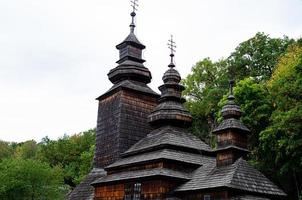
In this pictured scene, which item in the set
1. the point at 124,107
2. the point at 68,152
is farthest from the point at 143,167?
the point at 68,152

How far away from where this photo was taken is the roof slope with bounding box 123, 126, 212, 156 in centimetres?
2581

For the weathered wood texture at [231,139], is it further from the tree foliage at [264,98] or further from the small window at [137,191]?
the small window at [137,191]

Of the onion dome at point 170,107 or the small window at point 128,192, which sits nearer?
the small window at point 128,192

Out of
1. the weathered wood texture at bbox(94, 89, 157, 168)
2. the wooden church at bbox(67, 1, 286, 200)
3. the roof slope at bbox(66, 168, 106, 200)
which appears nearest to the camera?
the wooden church at bbox(67, 1, 286, 200)

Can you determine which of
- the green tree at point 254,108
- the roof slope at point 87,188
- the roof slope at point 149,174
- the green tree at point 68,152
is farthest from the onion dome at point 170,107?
the green tree at point 68,152

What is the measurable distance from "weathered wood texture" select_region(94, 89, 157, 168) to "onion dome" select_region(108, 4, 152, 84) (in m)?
1.49

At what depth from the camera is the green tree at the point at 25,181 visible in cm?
3409

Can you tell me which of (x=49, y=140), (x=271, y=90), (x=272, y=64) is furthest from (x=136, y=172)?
(x=49, y=140)

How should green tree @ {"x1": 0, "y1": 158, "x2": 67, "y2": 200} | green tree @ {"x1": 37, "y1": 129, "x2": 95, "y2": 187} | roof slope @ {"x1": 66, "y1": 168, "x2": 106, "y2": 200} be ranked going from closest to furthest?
roof slope @ {"x1": 66, "y1": 168, "x2": 106, "y2": 200}, green tree @ {"x1": 0, "y1": 158, "x2": 67, "y2": 200}, green tree @ {"x1": 37, "y1": 129, "x2": 95, "y2": 187}

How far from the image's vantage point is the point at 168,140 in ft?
84.0

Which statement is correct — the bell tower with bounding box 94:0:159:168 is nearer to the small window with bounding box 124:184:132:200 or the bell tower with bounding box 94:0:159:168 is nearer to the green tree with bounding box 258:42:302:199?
the small window with bounding box 124:184:132:200

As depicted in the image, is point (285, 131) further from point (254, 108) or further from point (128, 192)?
point (128, 192)

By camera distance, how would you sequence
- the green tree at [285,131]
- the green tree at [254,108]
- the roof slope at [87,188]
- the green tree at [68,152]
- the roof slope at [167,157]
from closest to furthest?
1. the roof slope at [167,157]
2. the green tree at [285,131]
3. the roof slope at [87,188]
4. the green tree at [254,108]
5. the green tree at [68,152]

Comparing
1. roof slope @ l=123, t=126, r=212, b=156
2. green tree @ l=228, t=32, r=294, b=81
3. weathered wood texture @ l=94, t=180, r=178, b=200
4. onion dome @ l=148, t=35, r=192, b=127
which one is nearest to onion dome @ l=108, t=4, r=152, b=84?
onion dome @ l=148, t=35, r=192, b=127
